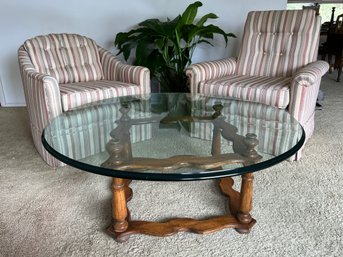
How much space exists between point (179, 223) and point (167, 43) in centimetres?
173

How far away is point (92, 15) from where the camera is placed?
3.08 m

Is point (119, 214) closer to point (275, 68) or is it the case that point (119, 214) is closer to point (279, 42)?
point (275, 68)

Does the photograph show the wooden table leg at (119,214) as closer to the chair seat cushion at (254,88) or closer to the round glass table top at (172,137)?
the round glass table top at (172,137)

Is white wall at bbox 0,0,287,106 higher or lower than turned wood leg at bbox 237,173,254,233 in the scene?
higher

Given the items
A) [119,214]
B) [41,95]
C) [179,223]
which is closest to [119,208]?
[119,214]

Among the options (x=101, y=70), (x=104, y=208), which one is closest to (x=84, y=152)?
(x=104, y=208)

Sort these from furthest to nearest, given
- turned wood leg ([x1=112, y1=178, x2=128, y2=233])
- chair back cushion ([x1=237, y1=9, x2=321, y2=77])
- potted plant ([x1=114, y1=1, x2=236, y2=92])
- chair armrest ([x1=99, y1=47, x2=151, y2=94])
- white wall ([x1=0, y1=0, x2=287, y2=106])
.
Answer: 1. white wall ([x1=0, y1=0, x2=287, y2=106])
2. potted plant ([x1=114, y1=1, x2=236, y2=92])
3. chair back cushion ([x1=237, y1=9, x2=321, y2=77])
4. chair armrest ([x1=99, y1=47, x2=151, y2=94])
5. turned wood leg ([x1=112, y1=178, x2=128, y2=233])

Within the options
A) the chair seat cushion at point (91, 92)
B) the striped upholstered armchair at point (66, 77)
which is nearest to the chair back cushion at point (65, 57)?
the striped upholstered armchair at point (66, 77)

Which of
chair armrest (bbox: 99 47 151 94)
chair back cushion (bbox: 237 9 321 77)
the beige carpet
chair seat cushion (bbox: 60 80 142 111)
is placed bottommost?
the beige carpet

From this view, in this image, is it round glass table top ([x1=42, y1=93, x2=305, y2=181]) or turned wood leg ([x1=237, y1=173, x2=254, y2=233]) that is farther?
turned wood leg ([x1=237, y1=173, x2=254, y2=233])

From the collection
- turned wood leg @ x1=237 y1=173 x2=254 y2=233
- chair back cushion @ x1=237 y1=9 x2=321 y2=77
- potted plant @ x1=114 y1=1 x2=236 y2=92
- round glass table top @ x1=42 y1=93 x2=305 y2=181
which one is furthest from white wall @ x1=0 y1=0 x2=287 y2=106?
turned wood leg @ x1=237 y1=173 x2=254 y2=233

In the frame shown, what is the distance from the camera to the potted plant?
8.38 feet

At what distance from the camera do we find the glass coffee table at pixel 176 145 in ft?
3.54

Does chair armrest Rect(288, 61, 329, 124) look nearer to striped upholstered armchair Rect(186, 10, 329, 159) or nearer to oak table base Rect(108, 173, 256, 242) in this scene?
striped upholstered armchair Rect(186, 10, 329, 159)
